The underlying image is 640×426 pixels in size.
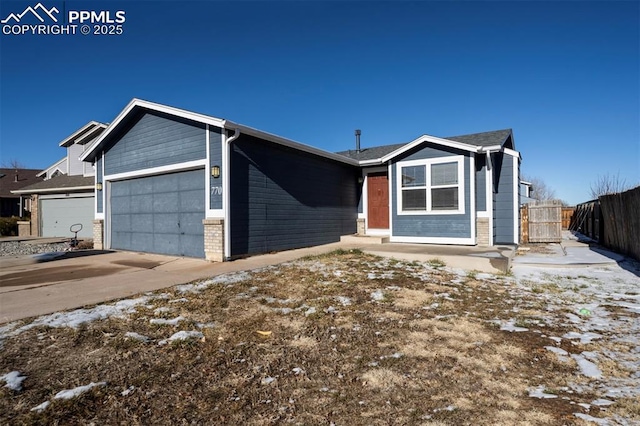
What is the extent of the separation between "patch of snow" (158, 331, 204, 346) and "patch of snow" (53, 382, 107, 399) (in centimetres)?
77

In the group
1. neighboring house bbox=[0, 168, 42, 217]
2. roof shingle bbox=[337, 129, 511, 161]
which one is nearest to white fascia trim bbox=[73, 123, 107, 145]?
neighboring house bbox=[0, 168, 42, 217]

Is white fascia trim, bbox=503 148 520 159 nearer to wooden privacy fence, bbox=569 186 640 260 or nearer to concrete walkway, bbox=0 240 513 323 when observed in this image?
wooden privacy fence, bbox=569 186 640 260

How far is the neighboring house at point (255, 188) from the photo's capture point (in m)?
8.20

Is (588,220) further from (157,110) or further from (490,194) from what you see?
(157,110)

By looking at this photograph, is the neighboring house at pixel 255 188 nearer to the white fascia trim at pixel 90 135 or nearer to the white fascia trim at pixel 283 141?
the white fascia trim at pixel 283 141

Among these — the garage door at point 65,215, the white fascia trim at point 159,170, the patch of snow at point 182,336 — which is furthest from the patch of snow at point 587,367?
the garage door at point 65,215

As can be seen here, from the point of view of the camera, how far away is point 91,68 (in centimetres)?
1006

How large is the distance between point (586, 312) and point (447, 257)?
3273 mm

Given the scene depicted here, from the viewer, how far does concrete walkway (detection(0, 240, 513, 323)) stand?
4.73 m

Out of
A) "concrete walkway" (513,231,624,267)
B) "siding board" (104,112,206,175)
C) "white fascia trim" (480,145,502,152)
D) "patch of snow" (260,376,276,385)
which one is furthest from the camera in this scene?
"white fascia trim" (480,145,502,152)

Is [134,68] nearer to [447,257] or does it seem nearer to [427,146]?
[427,146]

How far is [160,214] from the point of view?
9.69 meters

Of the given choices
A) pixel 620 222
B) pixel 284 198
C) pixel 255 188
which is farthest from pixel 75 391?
pixel 620 222

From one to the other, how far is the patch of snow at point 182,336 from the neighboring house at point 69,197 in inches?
602
